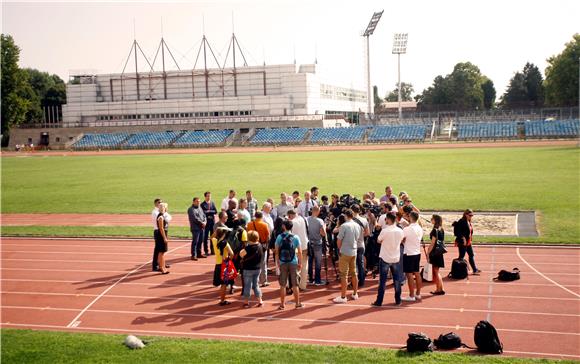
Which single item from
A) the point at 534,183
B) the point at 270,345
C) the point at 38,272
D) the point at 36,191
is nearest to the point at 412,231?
the point at 270,345

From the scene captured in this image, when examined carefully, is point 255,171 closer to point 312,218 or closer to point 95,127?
point 312,218

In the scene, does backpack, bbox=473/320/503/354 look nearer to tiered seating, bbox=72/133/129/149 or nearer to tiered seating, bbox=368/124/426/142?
tiered seating, bbox=368/124/426/142

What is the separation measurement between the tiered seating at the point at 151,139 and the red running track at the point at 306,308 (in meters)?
70.9

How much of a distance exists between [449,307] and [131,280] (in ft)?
26.2

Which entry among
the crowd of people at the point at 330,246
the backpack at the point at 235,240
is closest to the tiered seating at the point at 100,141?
the crowd of people at the point at 330,246

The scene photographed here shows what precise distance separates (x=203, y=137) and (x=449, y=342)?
7983cm

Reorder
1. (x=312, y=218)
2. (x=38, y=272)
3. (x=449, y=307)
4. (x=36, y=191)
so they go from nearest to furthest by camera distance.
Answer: (x=449, y=307)
(x=312, y=218)
(x=38, y=272)
(x=36, y=191)

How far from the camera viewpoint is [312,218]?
12.7m

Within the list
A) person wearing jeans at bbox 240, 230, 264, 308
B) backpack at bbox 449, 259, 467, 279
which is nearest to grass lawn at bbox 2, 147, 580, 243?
backpack at bbox 449, 259, 467, 279

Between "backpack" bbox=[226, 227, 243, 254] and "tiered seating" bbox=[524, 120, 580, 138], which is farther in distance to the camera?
"tiered seating" bbox=[524, 120, 580, 138]

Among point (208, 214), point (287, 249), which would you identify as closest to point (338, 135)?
point (208, 214)

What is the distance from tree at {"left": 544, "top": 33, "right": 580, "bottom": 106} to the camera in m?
91.4

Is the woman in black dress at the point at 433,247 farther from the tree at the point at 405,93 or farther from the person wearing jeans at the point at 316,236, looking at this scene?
the tree at the point at 405,93

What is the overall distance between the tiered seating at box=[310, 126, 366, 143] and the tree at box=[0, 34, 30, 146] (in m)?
44.8
